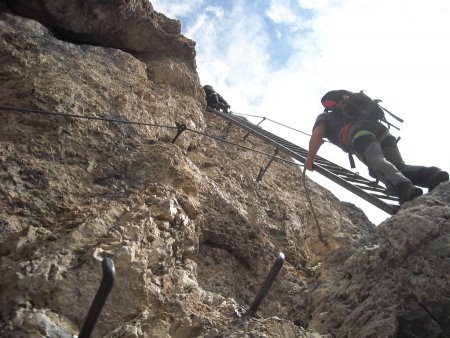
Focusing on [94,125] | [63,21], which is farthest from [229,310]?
[63,21]

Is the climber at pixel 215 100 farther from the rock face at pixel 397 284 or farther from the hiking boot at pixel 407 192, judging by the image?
the rock face at pixel 397 284

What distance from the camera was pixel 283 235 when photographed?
5.75 metres

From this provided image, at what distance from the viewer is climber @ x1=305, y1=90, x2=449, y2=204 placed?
4.46 metres

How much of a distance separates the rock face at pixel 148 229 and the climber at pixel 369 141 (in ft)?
2.41

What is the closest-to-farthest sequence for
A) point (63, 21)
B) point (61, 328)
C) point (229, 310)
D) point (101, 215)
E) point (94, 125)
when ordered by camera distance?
point (61, 328)
point (229, 310)
point (101, 215)
point (94, 125)
point (63, 21)

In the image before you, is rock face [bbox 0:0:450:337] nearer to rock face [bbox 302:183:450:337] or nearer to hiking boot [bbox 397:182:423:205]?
rock face [bbox 302:183:450:337]

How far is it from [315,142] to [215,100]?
16.6 feet

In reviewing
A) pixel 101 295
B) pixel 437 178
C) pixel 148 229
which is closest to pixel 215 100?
pixel 437 178

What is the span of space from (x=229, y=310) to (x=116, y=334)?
0.90 meters

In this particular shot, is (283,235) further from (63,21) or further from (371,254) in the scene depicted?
(63,21)

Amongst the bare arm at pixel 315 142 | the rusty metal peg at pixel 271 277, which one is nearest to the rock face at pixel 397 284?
the rusty metal peg at pixel 271 277

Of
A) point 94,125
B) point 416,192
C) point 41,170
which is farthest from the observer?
point 94,125

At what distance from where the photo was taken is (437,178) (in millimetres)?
4422

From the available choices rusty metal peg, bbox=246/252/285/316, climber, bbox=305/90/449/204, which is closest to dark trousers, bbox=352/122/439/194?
climber, bbox=305/90/449/204
